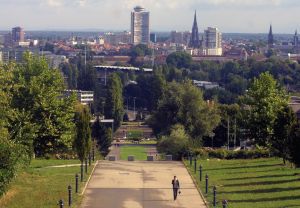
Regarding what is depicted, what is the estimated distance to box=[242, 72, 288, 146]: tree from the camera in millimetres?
33594

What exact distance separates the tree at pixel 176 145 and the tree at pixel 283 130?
5.22 m

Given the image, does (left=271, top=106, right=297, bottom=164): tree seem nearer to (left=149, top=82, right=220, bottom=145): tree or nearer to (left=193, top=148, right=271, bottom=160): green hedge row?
(left=193, top=148, right=271, bottom=160): green hedge row

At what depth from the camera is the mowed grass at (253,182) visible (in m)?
21.4

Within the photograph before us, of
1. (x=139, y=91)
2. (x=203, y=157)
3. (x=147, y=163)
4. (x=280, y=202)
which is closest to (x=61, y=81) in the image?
(x=147, y=163)

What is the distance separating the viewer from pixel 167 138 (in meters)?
41.3

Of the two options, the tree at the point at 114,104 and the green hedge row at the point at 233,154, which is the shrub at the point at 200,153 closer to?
the green hedge row at the point at 233,154

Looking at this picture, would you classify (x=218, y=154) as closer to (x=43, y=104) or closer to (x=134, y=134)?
(x=43, y=104)

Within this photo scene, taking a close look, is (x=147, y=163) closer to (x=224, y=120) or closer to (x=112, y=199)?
(x=112, y=199)

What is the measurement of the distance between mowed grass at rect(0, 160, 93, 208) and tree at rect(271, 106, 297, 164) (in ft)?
24.8

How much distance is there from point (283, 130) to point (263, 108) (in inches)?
144

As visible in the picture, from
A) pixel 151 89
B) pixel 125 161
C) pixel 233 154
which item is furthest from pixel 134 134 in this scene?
pixel 125 161

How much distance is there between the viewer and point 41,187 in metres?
23.8

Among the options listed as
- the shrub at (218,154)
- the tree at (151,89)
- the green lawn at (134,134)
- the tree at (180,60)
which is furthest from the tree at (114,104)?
the tree at (180,60)

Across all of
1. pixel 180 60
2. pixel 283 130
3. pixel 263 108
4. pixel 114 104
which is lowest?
pixel 114 104
